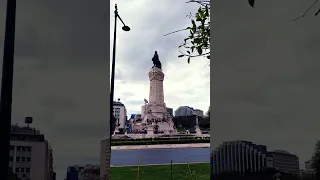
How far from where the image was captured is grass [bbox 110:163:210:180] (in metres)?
6.29

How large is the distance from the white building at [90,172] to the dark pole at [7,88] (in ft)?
1.91

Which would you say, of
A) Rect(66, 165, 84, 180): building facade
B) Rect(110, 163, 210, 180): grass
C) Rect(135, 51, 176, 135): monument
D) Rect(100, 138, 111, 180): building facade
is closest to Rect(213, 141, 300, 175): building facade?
Rect(100, 138, 111, 180): building facade

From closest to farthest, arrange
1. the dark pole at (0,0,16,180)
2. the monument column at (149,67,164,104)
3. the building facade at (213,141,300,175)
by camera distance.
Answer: the dark pole at (0,0,16,180), the building facade at (213,141,300,175), the monument column at (149,67,164,104)

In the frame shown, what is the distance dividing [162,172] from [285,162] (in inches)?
196

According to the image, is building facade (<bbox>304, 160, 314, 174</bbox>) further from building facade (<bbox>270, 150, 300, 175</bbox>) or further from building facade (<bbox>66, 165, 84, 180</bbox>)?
building facade (<bbox>66, 165, 84, 180</bbox>)

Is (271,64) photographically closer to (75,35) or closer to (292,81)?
(292,81)

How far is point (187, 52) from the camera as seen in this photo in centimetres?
219

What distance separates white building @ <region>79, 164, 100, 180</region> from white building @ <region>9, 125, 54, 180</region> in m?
0.21

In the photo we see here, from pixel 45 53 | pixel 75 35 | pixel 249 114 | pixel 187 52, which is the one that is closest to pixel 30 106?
pixel 45 53

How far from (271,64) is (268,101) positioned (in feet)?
0.77

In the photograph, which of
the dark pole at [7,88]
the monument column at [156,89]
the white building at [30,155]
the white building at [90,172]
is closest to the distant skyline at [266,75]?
the white building at [90,172]

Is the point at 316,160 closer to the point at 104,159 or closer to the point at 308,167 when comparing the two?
the point at 308,167

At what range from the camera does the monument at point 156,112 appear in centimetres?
1450

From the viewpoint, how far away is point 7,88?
1677 mm
